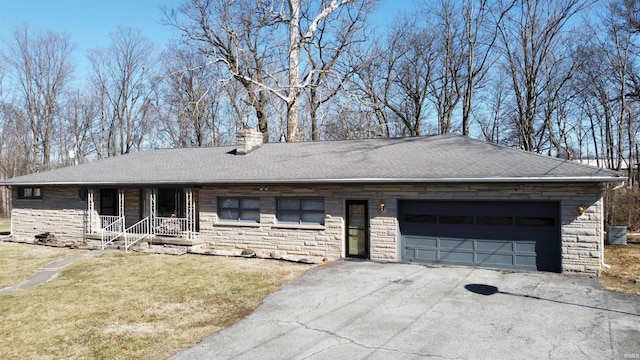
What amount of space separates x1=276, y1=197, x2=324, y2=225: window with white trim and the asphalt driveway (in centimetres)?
332

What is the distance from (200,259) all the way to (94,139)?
33.1 metres

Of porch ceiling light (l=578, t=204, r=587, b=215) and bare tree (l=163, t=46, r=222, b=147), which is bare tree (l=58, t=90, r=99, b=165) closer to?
bare tree (l=163, t=46, r=222, b=147)

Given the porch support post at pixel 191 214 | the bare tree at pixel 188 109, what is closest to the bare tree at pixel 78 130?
the bare tree at pixel 188 109

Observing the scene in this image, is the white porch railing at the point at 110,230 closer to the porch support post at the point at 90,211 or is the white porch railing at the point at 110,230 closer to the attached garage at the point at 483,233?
the porch support post at the point at 90,211

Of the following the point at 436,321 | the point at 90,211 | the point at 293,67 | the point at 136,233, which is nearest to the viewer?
the point at 436,321

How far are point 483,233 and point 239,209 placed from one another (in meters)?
8.03

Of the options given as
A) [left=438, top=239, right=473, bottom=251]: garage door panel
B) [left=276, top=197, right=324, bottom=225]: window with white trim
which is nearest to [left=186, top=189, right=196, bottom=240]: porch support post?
[left=276, top=197, right=324, bottom=225]: window with white trim

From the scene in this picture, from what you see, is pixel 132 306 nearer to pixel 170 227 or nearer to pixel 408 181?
pixel 408 181

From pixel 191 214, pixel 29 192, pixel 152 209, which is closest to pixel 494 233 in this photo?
pixel 191 214

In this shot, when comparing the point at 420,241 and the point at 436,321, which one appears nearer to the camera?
the point at 436,321

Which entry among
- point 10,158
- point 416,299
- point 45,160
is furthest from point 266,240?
point 10,158

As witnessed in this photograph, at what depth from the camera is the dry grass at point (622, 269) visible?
388 inches

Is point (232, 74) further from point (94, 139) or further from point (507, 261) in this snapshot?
point (94, 139)

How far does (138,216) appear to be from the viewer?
1827 centimetres
